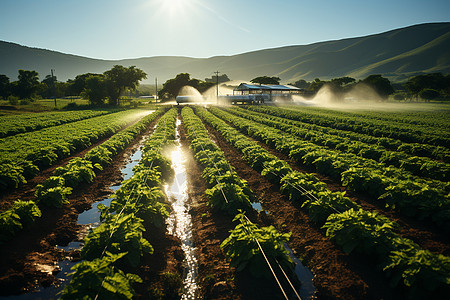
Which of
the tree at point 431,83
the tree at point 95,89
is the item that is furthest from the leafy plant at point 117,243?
the tree at point 431,83

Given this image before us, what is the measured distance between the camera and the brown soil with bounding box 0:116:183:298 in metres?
5.16

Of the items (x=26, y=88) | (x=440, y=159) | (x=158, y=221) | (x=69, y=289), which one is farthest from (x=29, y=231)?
(x=26, y=88)

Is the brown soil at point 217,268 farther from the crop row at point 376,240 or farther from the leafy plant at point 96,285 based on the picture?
the crop row at point 376,240

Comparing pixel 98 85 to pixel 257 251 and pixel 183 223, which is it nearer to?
pixel 183 223

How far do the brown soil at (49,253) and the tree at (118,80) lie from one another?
Result: 2565 inches

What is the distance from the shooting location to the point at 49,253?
20.1 ft

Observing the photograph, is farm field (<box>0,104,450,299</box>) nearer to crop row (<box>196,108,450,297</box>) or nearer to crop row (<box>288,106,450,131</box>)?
A: crop row (<box>196,108,450,297</box>)

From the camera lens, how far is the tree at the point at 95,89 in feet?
203

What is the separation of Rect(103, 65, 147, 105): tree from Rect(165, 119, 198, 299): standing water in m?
61.6

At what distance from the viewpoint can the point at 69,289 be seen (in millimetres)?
3766

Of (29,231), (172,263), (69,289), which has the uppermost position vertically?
(69,289)

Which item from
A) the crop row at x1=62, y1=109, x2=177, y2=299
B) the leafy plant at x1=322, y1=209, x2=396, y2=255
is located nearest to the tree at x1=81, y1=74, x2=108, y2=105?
the crop row at x1=62, y1=109, x2=177, y2=299

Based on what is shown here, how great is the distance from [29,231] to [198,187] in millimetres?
6098

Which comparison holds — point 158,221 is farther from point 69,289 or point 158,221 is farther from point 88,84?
point 88,84
